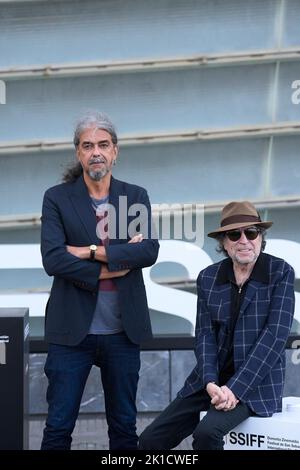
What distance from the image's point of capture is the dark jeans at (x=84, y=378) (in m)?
4.65

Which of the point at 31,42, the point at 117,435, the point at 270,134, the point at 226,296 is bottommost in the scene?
the point at 117,435

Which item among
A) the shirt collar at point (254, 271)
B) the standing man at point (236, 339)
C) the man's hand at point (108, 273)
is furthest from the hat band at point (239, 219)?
the man's hand at point (108, 273)

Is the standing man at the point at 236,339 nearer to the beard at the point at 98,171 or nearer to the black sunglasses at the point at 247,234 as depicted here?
the black sunglasses at the point at 247,234

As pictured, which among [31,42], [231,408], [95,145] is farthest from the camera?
[31,42]

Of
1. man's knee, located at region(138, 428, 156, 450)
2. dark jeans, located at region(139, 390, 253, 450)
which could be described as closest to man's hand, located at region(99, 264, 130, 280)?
dark jeans, located at region(139, 390, 253, 450)

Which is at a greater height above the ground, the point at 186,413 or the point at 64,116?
the point at 64,116

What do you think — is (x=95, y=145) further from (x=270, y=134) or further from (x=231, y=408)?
(x=270, y=134)

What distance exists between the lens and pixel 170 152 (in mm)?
6328

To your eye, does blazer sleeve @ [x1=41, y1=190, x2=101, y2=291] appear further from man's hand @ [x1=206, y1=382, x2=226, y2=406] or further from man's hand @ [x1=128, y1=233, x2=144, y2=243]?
man's hand @ [x1=206, y1=382, x2=226, y2=406]

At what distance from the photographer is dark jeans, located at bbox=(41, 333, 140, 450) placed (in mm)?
4652

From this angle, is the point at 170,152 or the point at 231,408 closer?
the point at 231,408

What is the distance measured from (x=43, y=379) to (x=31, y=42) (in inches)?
88.0

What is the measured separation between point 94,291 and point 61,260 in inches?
8.9

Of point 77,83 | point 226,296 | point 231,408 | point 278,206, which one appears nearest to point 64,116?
point 77,83
